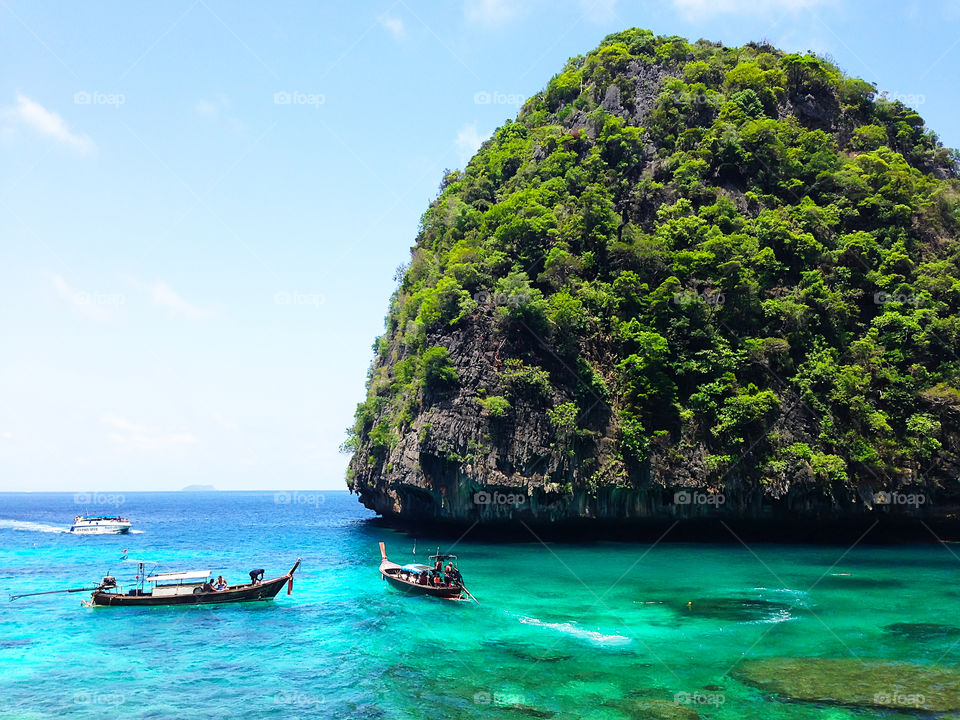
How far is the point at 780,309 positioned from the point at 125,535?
196 ft

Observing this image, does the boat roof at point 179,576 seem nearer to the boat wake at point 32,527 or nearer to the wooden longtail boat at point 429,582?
the wooden longtail boat at point 429,582

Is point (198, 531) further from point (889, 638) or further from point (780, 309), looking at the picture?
point (889, 638)

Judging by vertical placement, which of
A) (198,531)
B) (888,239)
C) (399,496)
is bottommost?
(198,531)

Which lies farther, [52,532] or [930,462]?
[52,532]

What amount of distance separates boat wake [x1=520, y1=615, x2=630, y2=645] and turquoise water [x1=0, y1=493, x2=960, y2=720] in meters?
0.11

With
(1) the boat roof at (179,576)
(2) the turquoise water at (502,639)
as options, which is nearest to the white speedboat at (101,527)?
(2) the turquoise water at (502,639)

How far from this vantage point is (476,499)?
43594 millimetres

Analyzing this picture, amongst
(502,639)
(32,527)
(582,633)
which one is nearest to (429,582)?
(502,639)

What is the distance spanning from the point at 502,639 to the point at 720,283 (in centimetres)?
3241

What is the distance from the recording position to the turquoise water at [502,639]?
17172 mm

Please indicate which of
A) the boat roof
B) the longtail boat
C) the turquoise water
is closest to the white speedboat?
the turquoise water

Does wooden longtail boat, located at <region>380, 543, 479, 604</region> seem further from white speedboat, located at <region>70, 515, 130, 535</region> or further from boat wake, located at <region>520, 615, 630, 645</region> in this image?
white speedboat, located at <region>70, 515, 130, 535</region>

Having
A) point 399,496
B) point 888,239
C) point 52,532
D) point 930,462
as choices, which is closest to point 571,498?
point 399,496

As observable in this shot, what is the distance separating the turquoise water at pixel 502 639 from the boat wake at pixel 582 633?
0.11 metres
